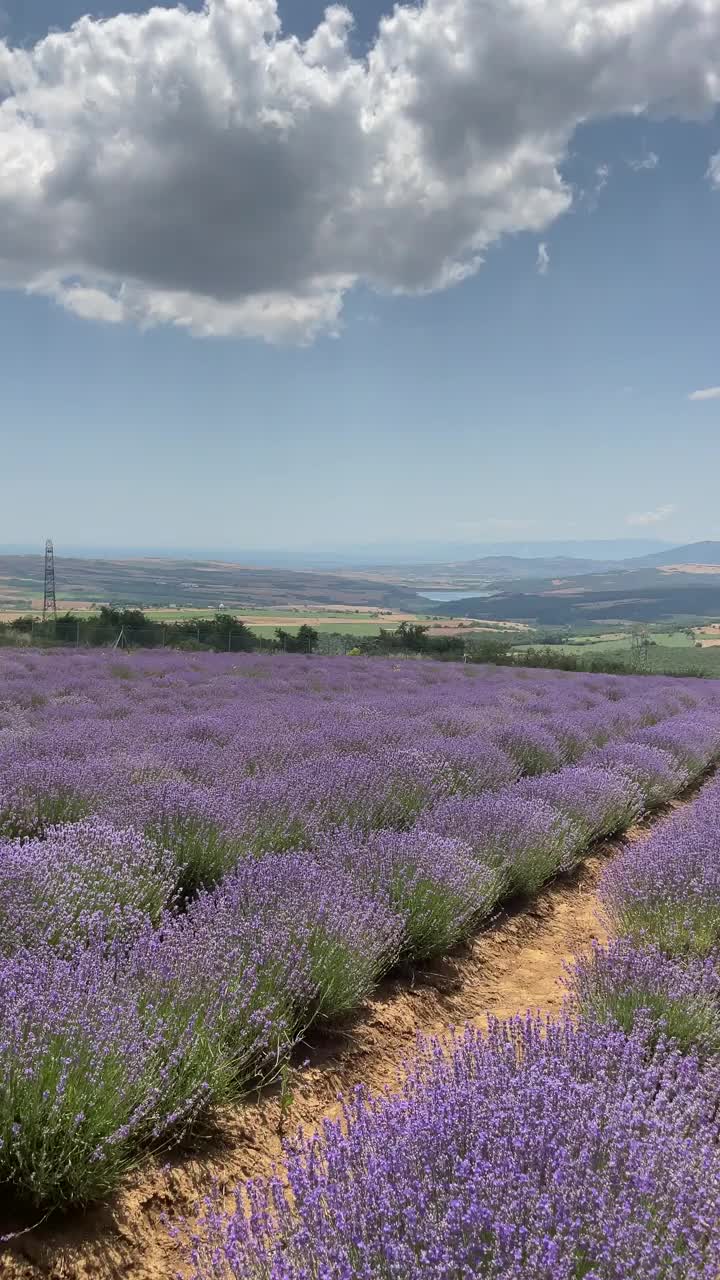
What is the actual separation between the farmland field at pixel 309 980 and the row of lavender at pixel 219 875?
2cm

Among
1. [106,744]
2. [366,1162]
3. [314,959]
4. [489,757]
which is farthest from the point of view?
[489,757]

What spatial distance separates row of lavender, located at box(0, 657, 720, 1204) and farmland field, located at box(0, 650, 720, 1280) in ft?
0.05

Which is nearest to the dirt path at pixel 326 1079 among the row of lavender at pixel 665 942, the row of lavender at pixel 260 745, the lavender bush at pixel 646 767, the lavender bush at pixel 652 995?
the row of lavender at pixel 665 942

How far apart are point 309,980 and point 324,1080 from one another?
14.0 inches

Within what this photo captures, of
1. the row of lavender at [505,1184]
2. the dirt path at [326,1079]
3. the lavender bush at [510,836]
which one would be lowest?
the dirt path at [326,1079]

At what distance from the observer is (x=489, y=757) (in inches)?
266

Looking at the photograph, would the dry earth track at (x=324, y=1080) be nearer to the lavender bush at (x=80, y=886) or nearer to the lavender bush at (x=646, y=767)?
the lavender bush at (x=80, y=886)

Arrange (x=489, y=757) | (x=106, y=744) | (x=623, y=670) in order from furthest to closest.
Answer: (x=623, y=670), (x=489, y=757), (x=106, y=744)

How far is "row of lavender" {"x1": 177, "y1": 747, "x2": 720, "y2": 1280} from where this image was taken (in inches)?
57.6

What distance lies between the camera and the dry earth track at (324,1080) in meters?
1.96

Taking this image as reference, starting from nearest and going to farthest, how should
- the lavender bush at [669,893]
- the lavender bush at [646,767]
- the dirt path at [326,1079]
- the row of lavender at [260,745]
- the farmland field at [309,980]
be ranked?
the farmland field at [309,980] → the dirt path at [326,1079] → the lavender bush at [669,893] → the row of lavender at [260,745] → the lavender bush at [646,767]

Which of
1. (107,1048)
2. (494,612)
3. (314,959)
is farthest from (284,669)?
(494,612)

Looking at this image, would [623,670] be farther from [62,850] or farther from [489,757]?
[62,850]

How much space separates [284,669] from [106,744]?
9.10 metres
